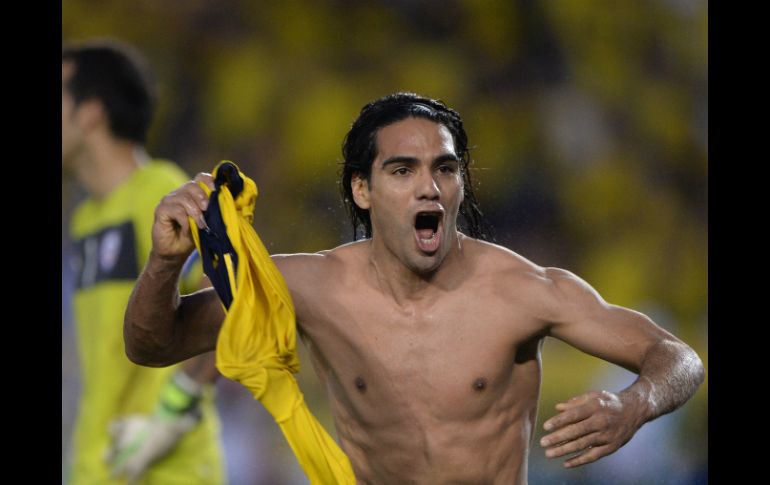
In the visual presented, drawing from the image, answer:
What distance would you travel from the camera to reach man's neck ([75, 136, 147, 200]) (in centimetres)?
325

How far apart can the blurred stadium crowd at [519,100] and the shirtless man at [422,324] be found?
1.40 meters

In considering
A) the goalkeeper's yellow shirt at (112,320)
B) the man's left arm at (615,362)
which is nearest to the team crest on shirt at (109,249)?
the goalkeeper's yellow shirt at (112,320)

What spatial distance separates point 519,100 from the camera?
358 cm

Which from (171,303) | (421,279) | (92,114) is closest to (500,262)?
(421,279)

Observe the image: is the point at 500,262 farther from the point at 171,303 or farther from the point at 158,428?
the point at 158,428

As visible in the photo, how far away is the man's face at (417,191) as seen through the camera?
2.05 metres

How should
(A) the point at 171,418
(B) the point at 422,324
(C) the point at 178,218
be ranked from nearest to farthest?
1. (C) the point at 178,218
2. (B) the point at 422,324
3. (A) the point at 171,418

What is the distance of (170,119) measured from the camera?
3.57 metres

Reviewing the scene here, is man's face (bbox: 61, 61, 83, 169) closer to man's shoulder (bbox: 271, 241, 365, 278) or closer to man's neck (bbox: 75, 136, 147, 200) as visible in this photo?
man's neck (bbox: 75, 136, 147, 200)

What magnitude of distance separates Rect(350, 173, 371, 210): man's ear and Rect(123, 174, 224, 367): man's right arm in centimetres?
36

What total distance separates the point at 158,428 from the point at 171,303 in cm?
103

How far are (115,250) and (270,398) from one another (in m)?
1.46

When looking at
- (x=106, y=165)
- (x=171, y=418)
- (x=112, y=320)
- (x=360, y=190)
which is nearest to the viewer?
(x=360, y=190)

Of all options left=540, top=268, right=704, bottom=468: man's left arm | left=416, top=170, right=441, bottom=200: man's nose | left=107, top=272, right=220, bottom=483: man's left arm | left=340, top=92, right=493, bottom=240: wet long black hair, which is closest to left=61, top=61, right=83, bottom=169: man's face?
left=107, top=272, right=220, bottom=483: man's left arm
